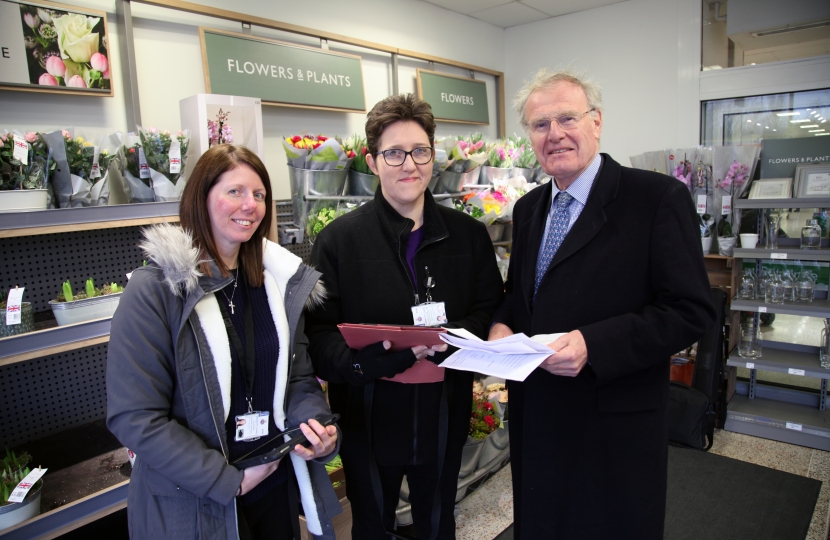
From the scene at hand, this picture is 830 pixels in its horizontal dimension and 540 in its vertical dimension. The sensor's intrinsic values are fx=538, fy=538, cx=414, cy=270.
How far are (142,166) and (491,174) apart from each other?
85.9 inches

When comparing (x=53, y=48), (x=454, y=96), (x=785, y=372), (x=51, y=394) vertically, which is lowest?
(x=785, y=372)

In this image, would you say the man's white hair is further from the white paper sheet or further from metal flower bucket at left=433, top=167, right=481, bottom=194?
metal flower bucket at left=433, top=167, right=481, bottom=194

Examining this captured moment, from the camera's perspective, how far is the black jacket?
175 centimetres

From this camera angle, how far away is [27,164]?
1.96 metres

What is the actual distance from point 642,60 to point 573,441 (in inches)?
207

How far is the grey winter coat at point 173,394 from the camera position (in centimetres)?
129

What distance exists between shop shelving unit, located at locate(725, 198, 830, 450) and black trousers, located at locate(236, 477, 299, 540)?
345 centimetres

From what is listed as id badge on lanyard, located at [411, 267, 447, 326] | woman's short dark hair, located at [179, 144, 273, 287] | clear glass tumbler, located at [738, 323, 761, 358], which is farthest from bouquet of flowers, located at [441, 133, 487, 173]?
clear glass tumbler, located at [738, 323, 761, 358]

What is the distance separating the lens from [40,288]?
2.34 m

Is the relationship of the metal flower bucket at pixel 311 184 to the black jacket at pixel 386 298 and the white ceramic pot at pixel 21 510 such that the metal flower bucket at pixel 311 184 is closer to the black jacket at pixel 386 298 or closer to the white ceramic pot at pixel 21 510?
the black jacket at pixel 386 298

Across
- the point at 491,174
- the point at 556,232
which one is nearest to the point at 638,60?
the point at 491,174

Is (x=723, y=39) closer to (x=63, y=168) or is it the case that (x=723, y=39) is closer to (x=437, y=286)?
(x=437, y=286)

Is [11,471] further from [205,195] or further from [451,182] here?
[451,182]

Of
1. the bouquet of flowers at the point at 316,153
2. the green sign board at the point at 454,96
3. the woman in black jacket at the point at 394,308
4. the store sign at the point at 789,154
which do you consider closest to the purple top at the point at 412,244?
the woman in black jacket at the point at 394,308
